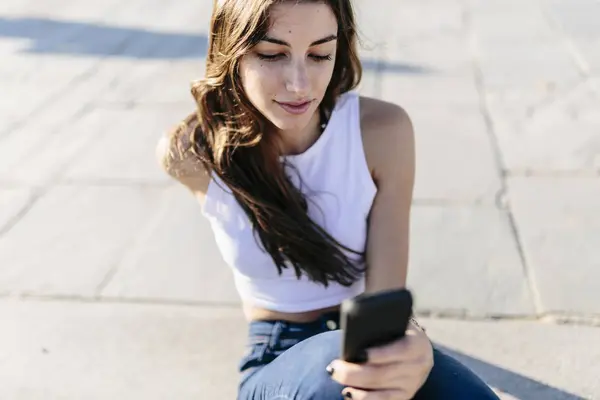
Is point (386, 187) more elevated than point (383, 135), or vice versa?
point (383, 135)

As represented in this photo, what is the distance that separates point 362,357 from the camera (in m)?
1.37

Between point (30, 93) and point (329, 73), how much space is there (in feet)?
12.1

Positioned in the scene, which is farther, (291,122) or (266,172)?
(266,172)

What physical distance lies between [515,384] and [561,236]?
3.08 feet

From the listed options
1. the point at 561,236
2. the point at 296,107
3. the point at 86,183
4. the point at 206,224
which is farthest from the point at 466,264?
the point at 86,183

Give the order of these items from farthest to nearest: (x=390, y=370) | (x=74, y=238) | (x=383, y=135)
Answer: (x=74, y=238), (x=383, y=135), (x=390, y=370)

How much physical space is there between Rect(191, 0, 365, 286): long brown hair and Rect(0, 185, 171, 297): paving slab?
48.7 inches

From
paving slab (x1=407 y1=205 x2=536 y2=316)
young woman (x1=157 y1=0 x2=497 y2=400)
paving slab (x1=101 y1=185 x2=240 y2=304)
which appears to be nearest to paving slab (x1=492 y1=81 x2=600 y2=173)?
paving slab (x1=407 y1=205 x2=536 y2=316)

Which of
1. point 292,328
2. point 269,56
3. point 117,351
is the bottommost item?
point 117,351

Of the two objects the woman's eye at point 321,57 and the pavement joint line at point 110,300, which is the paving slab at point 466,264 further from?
the woman's eye at point 321,57

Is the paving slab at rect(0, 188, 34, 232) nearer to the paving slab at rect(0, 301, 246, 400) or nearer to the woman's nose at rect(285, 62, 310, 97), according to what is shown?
the paving slab at rect(0, 301, 246, 400)

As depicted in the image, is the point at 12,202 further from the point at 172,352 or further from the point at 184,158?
the point at 184,158

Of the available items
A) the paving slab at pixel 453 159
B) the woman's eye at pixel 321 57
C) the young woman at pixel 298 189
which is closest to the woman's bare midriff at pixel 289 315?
the young woman at pixel 298 189

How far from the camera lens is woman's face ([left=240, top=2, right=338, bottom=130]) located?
1639mm
